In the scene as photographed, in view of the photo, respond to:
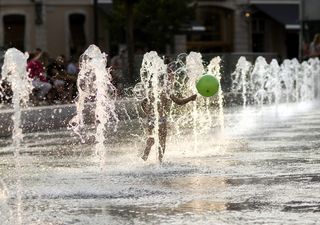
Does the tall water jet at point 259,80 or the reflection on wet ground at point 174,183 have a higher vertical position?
the tall water jet at point 259,80

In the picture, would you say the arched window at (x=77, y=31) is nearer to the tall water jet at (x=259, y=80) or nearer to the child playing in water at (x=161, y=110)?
the tall water jet at (x=259, y=80)

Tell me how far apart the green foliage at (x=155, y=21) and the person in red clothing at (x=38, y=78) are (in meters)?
17.9

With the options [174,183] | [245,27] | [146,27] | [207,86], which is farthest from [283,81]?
[174,183]

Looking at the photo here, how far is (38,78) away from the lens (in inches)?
868

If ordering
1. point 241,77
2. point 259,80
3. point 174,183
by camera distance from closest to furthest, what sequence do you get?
point 174,183
point 259,80
point 241,77

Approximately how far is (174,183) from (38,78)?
42.4ft

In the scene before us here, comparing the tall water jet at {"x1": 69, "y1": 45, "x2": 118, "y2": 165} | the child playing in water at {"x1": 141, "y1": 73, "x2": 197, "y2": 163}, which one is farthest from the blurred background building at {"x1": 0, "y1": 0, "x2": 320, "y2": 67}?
the child playing in water at {"x1": 141, "y1": 73, "x2": 197, "y2": 163}

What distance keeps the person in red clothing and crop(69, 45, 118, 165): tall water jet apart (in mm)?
1547

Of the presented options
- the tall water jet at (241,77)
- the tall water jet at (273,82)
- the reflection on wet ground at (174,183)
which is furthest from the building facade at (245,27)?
the reflection on wet ground at (174,183)

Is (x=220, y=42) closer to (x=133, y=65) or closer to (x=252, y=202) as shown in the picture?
(x=133, y=65)

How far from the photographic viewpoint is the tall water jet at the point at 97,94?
491 inches

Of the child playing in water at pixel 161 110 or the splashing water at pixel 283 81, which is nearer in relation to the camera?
the child playing in water at pixel 161 110

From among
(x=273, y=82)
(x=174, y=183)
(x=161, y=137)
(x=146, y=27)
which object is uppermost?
(x=146, y=27)

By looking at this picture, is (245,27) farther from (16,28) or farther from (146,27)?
(16,28)
